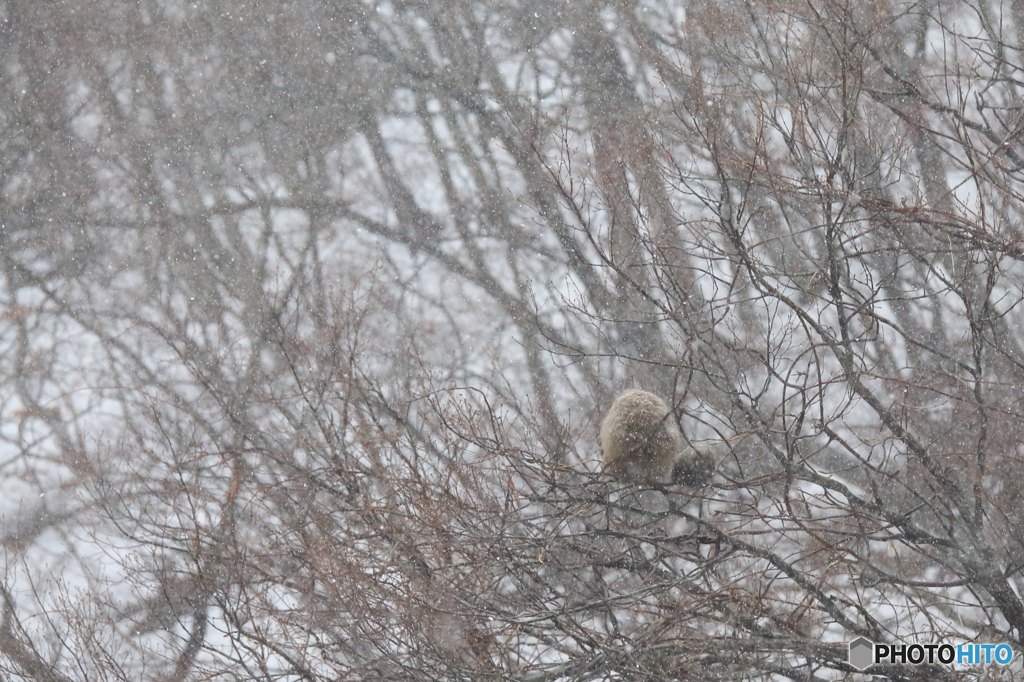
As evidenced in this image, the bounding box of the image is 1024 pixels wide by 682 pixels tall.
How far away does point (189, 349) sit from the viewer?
9484 millimetres

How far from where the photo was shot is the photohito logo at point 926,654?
3.69 metres

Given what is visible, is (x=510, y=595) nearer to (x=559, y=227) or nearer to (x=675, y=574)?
(x=675, y=574)

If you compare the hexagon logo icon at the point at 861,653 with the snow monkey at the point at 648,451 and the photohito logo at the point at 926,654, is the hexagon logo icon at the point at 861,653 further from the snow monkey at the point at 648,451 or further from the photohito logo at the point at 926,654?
the snow monkey at the point at 648,451

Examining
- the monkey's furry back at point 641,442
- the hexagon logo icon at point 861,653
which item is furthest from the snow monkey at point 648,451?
the hexagon logo icon at point 861,653

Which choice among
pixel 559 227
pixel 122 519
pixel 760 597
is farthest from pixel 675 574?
pixel 559 227

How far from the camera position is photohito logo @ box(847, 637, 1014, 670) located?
3689 mm

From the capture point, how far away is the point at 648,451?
365 cm

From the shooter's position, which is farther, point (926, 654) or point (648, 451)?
point (926, 654)

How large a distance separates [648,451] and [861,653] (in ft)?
3.69

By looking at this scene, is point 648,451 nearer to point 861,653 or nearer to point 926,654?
point 861,653

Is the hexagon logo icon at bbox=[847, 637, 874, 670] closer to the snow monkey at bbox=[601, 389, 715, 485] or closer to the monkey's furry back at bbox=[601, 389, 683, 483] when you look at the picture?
the snow monkey at bbox=[601, 389, 715, 485]

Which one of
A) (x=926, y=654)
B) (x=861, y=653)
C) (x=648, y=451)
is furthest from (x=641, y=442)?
(x=926, y=654)

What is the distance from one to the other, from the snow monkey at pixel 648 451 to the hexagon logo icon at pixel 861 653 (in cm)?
84

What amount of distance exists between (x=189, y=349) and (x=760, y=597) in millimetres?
7403
